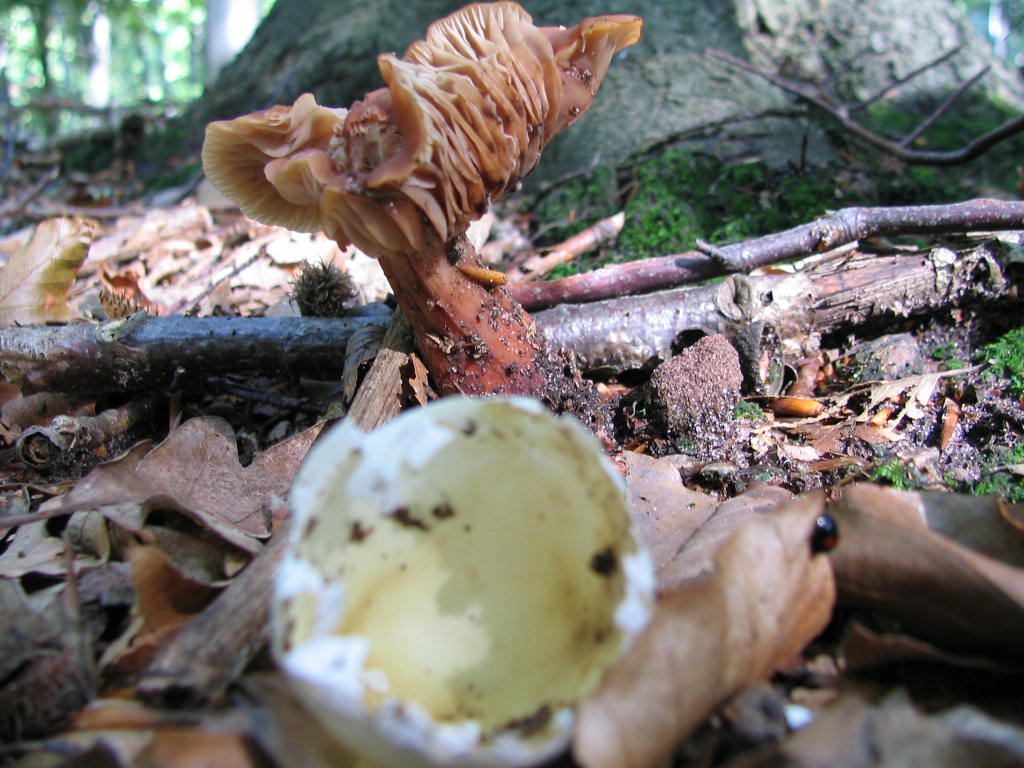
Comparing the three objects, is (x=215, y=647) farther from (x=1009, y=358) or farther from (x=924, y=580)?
(x=1009, y=358)

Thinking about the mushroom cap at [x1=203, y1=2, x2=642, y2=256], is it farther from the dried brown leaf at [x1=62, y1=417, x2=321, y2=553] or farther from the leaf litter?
the leaf litter

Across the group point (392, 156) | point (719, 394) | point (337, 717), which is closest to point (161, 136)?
point (392, 156)

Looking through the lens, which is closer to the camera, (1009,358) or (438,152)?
(438,152)

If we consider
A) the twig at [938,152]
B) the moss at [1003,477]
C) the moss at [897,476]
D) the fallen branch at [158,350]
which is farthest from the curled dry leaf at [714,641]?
the twig at [938,152]

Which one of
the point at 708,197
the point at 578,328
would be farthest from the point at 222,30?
the point at 578,328

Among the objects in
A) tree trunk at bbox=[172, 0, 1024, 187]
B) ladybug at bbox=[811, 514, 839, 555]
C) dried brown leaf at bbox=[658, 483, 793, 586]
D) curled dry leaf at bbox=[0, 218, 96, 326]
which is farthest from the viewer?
tree trunk at bbox=[172, 0, 1024, 187]

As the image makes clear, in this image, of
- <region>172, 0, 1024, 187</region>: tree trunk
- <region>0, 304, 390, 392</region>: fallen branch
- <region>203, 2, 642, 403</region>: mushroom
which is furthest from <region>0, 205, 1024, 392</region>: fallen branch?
<region>172, 0, 1024, 187</region>: tree trunk
